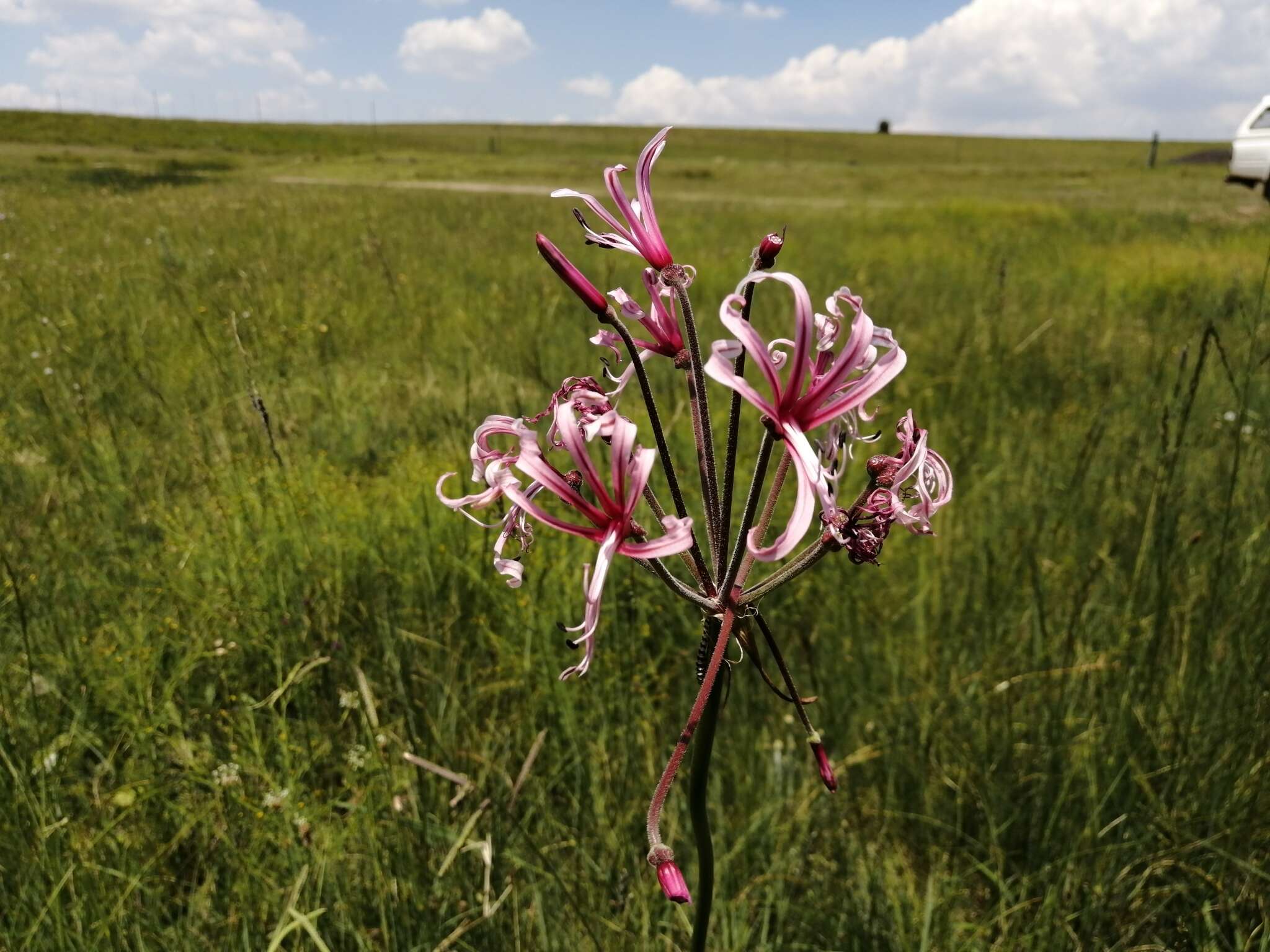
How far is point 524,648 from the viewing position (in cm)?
290

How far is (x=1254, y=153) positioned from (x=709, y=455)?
20824 millimetres

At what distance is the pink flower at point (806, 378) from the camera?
2.80 ft

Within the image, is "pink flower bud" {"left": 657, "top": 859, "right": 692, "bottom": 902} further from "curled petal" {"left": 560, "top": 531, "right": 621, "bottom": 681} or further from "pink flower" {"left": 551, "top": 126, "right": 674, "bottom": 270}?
"pink flower" {"left": 551, "top": 126, "right": 674, "bottom": 270}

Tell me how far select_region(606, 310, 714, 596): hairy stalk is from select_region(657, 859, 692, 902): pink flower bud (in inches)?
14.6

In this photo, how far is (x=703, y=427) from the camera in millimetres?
1079

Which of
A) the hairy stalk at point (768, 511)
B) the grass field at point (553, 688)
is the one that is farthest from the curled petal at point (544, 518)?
the grass field at point (553, 688)

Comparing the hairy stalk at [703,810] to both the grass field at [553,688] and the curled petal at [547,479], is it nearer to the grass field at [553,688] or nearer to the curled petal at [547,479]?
the curled petal at [547,479]


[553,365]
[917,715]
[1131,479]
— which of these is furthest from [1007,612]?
[553,365]

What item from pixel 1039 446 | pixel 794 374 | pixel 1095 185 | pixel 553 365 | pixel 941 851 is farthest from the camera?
pixel 1095 185

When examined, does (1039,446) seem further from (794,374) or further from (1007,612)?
(794,374)

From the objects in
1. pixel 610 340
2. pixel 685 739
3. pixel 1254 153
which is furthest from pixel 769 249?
pixel 1254 153

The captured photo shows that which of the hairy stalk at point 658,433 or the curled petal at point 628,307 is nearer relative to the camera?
the hairy stalk at point 658,433

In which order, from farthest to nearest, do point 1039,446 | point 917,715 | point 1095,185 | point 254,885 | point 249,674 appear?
1. point 1095,185
2. point 1039,446
3. point 249,674
4. point 917,715
5. point 254,885

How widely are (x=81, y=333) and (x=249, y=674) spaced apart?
461 cm
